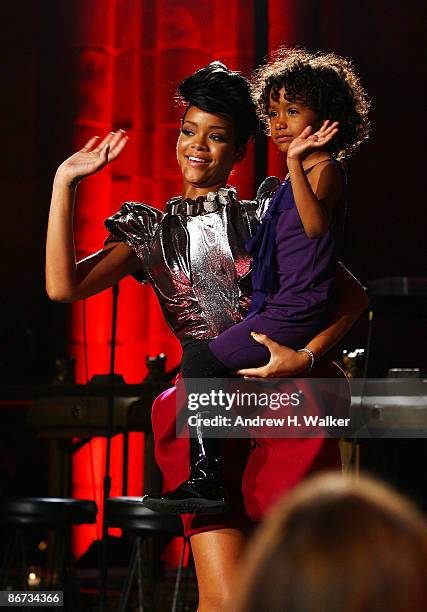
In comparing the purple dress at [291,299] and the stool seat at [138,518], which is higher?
the purple dress at [291,299]

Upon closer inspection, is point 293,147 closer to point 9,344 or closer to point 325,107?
point 325,107

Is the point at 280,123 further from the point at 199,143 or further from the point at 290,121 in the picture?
the point at 199,143

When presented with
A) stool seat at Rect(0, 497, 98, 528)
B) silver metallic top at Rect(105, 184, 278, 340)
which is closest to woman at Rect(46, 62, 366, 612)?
silver metallic top at Rect(105, 184, 278, 340)

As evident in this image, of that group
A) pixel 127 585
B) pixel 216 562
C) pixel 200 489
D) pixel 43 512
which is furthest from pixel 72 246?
pixel 127 585

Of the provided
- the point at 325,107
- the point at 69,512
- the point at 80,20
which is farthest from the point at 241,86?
the point at 80,20

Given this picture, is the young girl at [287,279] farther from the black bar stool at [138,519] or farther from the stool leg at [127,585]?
the stool leg at [127,585]

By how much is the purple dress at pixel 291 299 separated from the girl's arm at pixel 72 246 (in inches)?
12.1

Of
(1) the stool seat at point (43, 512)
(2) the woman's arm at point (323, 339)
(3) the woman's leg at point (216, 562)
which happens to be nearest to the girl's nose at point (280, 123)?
(2) the woman's arm at point (323, 339)

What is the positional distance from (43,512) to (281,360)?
1835mm

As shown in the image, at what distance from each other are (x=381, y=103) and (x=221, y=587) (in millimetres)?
3602

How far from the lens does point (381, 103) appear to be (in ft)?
16.0

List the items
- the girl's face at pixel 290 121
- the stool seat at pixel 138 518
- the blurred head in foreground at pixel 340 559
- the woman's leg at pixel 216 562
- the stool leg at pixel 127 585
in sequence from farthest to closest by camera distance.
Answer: the stool leg at pixel 127 585, the stool seat at pixel 138 518, the girl's face at pixel 290 121, the woman's leg at pixel 216 562, the blurred head in foreground at pixel 340 559

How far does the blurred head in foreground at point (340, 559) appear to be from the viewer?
24.7 inches

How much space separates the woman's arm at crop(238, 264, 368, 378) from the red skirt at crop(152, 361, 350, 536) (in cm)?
6
